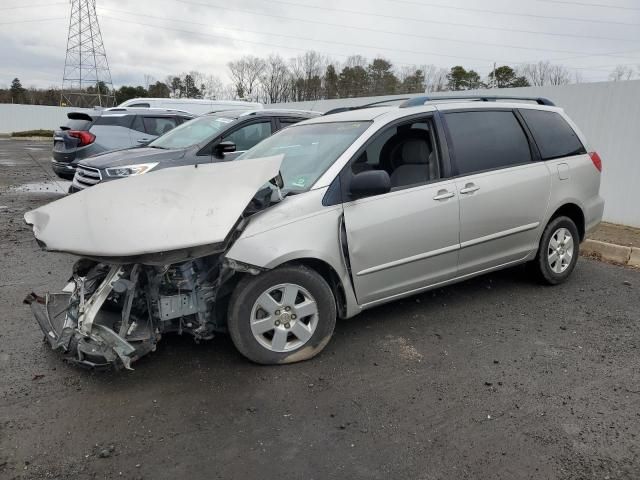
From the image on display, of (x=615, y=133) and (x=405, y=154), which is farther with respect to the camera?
(x=615, y=133)

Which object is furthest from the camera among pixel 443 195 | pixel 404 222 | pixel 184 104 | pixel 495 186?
pixel 184 104

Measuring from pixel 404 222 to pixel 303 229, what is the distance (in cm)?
89

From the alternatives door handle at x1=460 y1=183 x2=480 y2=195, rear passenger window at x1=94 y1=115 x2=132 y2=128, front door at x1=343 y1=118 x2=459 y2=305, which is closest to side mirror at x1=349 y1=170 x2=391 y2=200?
front door at x1=343 y1=118 x2=459 y2=305

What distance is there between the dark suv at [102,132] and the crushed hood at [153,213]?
655 centimetres

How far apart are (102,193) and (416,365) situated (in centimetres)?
249

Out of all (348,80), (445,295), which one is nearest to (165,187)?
(445,295)

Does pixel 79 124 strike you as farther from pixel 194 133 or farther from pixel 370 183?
pixel 370 183

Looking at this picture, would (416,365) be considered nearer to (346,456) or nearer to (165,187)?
(346,456)

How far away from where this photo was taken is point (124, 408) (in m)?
3.06

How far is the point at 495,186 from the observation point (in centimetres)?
452

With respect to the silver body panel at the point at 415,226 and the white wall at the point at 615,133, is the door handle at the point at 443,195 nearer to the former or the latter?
the silver body panel at the point at 415,226

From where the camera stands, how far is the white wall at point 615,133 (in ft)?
25.7

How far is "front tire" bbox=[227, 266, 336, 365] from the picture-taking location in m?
3.42

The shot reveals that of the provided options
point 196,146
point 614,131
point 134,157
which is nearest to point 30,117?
point 134,157
